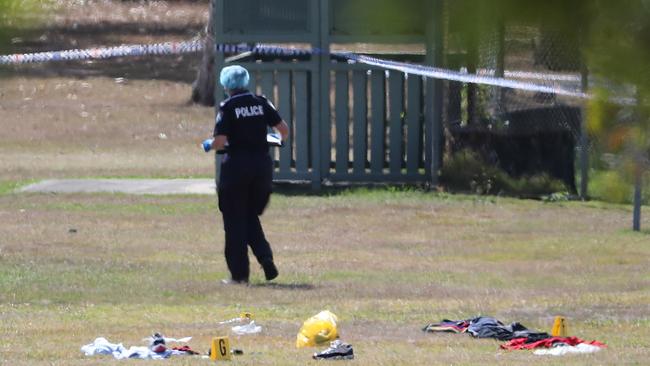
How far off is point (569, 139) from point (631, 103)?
41.8 ft

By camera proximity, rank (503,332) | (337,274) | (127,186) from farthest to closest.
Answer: (127,186), (337,274), (503,332)

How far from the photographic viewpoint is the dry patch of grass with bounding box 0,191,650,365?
785 centimetres

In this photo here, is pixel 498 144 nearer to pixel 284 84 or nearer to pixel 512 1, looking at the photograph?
pixel 284 84

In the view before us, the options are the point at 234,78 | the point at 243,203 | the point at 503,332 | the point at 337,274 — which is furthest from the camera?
the point at 337,274

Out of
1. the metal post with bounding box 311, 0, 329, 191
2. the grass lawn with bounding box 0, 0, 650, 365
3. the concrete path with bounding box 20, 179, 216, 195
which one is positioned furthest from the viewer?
the concrete path with bounding box 20, 179, 216, 195

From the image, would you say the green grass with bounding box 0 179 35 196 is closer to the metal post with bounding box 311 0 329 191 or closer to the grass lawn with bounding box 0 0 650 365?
the grass lawn with bounding box 0 0 650 365

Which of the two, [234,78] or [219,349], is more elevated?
[234,78]

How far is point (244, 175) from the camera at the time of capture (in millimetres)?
9961

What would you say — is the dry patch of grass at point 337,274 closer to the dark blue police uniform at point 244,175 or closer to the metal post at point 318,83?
the dark blue police uniform at point 244,175

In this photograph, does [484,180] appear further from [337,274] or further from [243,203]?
[243,203]

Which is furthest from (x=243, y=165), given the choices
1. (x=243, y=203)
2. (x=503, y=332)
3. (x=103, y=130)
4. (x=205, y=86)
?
(x=205, y=86)

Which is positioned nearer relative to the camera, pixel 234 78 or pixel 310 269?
pixel 234 78

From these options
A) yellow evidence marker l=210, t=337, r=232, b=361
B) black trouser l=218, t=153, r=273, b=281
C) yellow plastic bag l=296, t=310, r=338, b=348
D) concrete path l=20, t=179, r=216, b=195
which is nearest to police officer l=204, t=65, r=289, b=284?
black trouser l=218, t=153, r=273, b=281

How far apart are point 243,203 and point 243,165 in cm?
33
